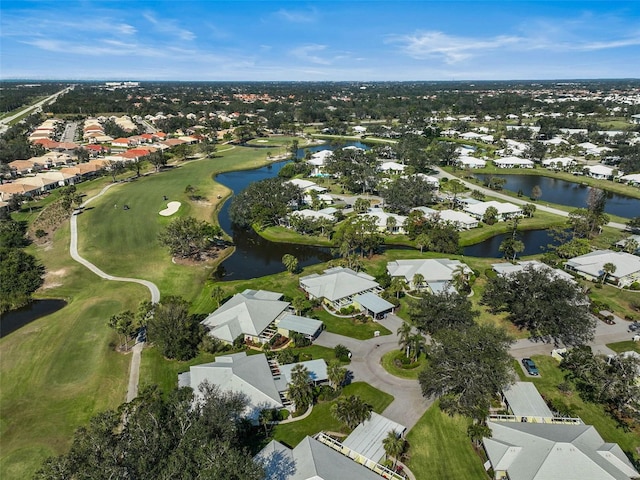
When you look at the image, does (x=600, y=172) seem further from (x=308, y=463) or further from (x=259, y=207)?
(x=308, y=463)

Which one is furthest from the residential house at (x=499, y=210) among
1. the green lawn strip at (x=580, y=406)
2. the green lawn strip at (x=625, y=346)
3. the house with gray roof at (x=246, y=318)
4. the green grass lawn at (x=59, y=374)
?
the green grass lawn at (x=59, y=374)

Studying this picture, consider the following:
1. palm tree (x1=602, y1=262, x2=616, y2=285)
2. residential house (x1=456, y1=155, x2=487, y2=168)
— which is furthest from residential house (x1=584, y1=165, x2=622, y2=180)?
palm tree (x1=602, y1=262, x2=616, y2=285)

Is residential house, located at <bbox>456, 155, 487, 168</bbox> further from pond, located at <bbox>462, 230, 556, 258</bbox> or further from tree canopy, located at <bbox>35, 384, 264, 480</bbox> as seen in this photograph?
tree canopy, located at <bbox>35, 384, 264, 480</bbox>

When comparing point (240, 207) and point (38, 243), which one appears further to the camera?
point (240, 207)

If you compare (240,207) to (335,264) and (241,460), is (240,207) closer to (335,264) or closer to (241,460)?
(335,264)

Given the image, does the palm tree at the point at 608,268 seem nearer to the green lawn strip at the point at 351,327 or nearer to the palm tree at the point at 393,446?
the green lawn strip at the point at 351,327

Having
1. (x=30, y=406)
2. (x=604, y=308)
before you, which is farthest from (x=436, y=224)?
(x=30, y=406)
